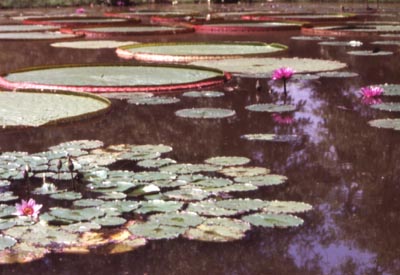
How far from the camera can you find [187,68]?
8727 millimetres

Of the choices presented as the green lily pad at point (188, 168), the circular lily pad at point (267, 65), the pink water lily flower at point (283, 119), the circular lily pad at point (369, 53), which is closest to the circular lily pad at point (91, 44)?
the circular lily pad at point (267, 65)

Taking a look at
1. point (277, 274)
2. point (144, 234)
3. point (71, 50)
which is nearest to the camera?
point (277, 274)

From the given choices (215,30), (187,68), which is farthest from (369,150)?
(215,30)

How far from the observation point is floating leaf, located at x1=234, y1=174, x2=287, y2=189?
416 cm

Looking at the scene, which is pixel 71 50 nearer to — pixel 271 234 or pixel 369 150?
pixel 369 150

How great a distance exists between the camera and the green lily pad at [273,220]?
3525 millimetres

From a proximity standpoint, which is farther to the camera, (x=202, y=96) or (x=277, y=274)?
(x=202, y=96)

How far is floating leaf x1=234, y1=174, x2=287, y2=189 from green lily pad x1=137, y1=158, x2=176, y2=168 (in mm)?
521

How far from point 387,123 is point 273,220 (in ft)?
7.60

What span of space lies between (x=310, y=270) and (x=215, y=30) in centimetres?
1334

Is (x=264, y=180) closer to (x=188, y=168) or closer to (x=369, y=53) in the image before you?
(x=188, y=168)

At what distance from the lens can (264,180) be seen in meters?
4.21

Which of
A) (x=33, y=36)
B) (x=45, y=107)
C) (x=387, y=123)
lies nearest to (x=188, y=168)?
(x=387, y=123)

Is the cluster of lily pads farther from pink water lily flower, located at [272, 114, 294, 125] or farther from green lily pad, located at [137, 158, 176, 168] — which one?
pink water lily flower, located at [272, 114, 294, 125]
